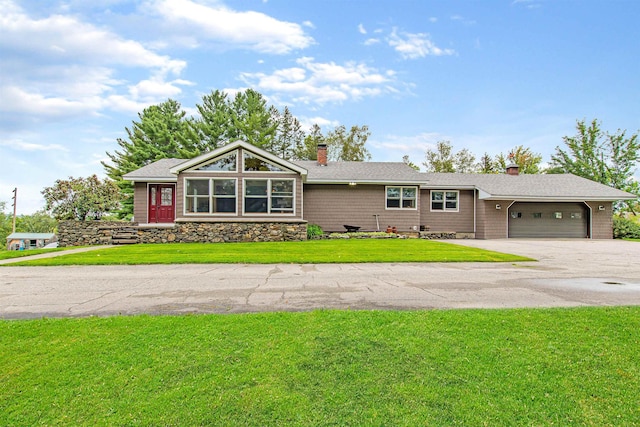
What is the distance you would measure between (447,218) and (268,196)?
36.9 ft

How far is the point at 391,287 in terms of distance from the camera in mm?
6398

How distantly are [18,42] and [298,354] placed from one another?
1674cm

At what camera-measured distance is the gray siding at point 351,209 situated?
19312mm

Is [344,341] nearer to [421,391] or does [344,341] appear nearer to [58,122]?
[421,391]

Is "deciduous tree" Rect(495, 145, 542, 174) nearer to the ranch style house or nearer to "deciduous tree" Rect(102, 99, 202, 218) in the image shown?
the ranch style house

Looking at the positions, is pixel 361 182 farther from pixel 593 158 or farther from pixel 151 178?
pixel 593 158

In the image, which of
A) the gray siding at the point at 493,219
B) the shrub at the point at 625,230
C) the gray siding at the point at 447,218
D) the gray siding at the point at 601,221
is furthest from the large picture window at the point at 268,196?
the shrub at the point at 625,230

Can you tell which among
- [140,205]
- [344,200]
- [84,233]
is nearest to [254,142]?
[140,205]

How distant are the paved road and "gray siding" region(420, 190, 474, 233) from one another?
11.2 metres

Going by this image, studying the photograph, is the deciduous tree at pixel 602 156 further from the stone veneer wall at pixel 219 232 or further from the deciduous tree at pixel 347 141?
the stone veneer wall at pixel 219 232

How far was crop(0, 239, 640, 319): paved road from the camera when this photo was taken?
16.6 feet

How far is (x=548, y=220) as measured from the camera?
21.7 metres

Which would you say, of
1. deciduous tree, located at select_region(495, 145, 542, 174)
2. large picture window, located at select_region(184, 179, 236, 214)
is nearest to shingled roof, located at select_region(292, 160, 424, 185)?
large picture window, located at select_region(184, 179, 236, 214)

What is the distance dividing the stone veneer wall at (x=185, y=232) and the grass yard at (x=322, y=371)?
12219 mm
